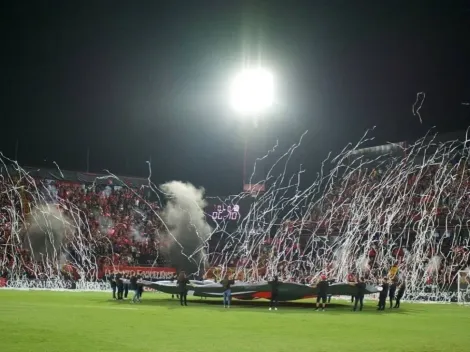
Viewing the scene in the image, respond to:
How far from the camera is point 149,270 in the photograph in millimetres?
55156

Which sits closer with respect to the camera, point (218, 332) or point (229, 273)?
point (218, 332)

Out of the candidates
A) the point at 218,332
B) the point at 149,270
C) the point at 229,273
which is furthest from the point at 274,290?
the point at 149,270

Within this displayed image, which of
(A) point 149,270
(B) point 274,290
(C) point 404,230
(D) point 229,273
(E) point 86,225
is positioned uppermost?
(E) point 86,225

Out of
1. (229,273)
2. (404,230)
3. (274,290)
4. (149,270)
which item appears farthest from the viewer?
(149,270)

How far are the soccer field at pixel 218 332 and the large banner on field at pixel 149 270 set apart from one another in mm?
28803

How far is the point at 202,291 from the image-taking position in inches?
1262

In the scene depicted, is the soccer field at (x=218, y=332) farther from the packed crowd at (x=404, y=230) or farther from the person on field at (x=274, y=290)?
the packed crowd at (x=404, y=230)

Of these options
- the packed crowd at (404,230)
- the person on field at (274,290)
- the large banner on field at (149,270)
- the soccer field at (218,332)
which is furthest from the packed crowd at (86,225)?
the soccer field at (218,332)

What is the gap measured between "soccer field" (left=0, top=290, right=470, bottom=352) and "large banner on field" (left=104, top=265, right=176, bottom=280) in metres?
28.8

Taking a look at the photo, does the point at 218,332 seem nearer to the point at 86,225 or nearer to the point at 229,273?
the point at 229,273

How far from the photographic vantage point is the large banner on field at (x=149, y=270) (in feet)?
175

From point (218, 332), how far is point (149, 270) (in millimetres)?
38797

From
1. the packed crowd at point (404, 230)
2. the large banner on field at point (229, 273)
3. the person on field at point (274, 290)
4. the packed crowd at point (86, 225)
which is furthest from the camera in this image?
the packed crowd at point (86, 225)

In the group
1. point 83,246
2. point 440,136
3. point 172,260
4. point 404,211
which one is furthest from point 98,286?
point 440,136
